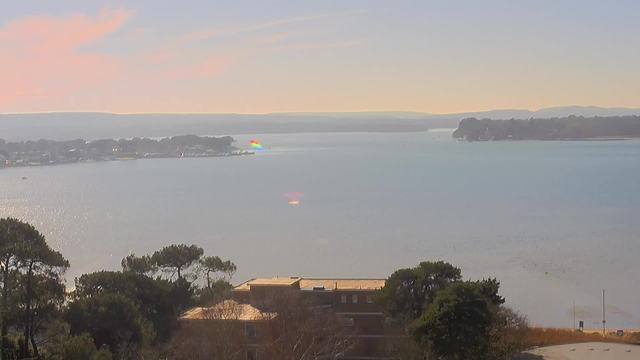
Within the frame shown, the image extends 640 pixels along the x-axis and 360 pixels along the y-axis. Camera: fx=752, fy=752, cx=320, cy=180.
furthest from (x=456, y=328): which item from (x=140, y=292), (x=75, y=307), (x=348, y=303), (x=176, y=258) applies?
(x=176, y=258)

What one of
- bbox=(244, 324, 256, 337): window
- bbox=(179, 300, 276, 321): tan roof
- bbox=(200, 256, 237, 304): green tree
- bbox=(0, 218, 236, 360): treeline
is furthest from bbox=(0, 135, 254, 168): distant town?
bbox=(244, 324, 256, 337): window

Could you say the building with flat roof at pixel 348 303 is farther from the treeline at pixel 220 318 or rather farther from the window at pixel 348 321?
the treeline at pixel 220 318

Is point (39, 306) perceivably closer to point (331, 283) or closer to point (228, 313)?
point (228, 313)

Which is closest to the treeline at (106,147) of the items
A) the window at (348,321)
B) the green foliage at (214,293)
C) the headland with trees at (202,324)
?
the green foliage at (214,293)

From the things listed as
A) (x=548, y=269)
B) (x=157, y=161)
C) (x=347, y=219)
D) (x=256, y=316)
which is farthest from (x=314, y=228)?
(x=157, y=161)

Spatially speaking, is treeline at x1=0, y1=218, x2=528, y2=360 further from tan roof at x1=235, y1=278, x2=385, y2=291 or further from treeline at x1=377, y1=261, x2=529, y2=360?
tan roof at x1=235, y1=278, x2=385, y2=291

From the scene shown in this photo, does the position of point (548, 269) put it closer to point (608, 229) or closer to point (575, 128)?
point (608, 229)
